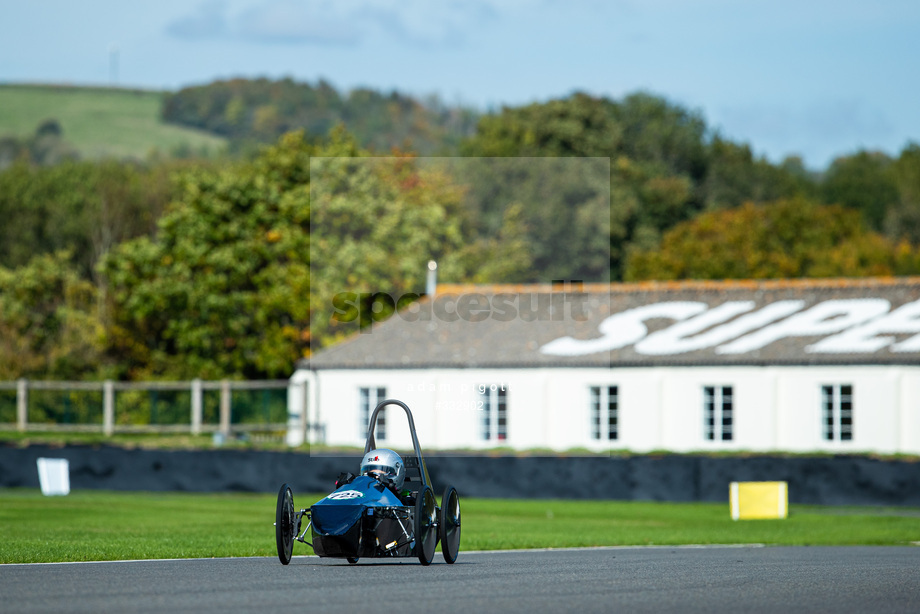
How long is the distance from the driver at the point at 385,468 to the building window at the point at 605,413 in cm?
2746

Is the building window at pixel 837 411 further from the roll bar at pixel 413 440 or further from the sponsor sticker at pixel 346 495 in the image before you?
the sponsor sticker at pixel 346 495

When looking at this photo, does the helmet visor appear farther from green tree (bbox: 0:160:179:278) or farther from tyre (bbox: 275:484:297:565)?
green tree (bbox: 0:160:179:278)

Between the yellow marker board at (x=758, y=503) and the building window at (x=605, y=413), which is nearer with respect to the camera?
the yellow marker board at (x=758, y=503)

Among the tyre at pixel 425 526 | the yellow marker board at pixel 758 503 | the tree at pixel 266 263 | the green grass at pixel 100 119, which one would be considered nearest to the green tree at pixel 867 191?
the tree at pixel 266 263

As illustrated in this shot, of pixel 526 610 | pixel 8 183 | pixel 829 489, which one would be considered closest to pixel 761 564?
pixel 526 610

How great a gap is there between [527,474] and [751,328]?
12.2 metres

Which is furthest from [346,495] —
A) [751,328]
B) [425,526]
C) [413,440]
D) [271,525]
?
[751,328]

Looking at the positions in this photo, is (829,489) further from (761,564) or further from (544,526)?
(761,564)

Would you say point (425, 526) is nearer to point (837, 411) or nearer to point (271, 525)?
point (271, 525)

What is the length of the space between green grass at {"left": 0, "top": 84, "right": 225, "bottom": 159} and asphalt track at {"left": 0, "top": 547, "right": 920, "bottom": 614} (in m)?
130

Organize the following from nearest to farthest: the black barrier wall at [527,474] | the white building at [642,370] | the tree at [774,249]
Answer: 1. the black barrier wall at [527,474]
2. the white building at [642,370]
3. the tree at [774,249]

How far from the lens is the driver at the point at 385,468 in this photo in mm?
15164

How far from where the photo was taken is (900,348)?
3969cm

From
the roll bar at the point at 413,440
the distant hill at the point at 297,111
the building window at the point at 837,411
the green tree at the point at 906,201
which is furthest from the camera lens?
the distant hill at the point at 297,111
